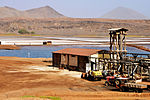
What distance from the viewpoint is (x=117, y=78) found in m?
33.6

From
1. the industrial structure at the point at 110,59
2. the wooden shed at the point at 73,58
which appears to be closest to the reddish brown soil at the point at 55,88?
the industrial structure at the point at 110,59

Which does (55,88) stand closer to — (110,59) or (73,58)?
(110,59)

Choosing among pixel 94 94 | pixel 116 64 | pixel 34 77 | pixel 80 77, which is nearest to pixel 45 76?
pixel 34 77

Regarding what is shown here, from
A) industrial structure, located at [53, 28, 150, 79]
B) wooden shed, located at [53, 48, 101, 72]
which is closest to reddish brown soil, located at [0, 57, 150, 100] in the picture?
industrial structure, located at [53, 28, 150, 79]

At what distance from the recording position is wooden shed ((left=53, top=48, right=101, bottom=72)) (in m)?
49.1

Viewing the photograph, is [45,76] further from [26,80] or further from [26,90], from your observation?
[26,90]

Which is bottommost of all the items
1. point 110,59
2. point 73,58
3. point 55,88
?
point 55,88

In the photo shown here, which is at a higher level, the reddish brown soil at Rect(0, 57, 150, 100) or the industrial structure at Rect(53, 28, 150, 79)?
the industrial structure at Rect(53, 28, 150, 79)

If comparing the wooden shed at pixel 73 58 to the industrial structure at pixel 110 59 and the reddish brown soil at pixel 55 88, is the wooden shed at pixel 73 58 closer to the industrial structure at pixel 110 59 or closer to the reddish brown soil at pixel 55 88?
the industrial structure at pixel 110 59

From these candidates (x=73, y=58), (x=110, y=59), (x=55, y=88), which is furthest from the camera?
(x=73, y=58)

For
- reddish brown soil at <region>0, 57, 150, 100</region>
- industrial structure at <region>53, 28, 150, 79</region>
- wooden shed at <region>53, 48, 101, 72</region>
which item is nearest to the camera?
reddish brown soil at <region>0, 57, 150, 100</region>

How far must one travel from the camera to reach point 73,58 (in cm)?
5162

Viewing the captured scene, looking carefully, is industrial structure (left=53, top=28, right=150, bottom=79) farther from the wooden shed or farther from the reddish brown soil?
the reddish brown soil

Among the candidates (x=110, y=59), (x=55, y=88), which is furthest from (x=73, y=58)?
(x=55, y=88)
